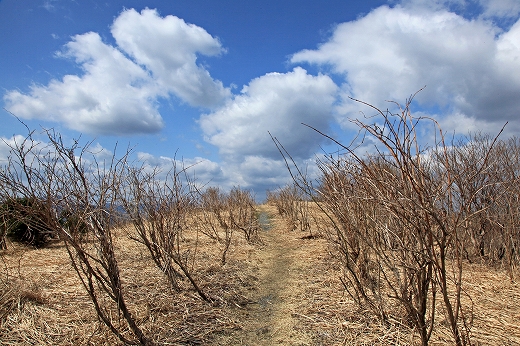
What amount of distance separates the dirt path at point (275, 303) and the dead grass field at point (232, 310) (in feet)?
0.04

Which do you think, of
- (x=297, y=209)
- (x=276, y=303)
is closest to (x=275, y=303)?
(x=276, y=303)

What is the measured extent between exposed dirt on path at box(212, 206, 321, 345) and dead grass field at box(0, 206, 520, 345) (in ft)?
0.05

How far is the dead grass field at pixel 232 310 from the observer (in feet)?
11.6

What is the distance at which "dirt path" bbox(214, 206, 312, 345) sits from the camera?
3896 mm

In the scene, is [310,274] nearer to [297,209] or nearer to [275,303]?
[275,303]

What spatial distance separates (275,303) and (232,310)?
0.75 metres

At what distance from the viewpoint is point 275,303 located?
16.7ft

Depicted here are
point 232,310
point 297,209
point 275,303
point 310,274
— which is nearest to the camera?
point 232,310

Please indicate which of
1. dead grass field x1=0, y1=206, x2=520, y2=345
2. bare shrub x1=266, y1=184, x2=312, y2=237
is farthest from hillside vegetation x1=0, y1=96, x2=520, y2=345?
bare shrub x1=266, y1=184, x2=312, y2=237

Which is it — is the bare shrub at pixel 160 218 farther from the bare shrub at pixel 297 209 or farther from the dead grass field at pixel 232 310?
the bare shrub at pixel 297 209

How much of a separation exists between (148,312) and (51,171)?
206 centimetres

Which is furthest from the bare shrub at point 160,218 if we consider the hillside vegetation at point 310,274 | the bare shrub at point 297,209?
the bare shrub at point 297,209

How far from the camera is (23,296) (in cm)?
419

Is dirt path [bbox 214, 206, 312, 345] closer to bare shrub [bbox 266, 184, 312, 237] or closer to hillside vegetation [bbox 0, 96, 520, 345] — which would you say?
hillside vegetation [bbox 0, 96, 520, 345]
